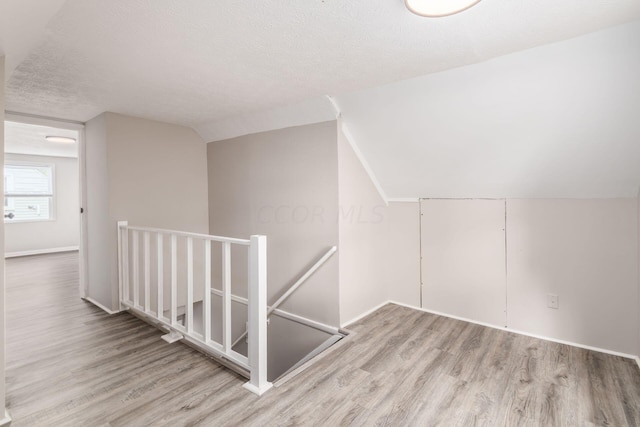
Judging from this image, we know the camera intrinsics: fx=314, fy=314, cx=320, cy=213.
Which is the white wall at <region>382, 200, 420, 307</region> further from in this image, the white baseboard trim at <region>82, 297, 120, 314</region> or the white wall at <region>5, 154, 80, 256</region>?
the white wall at <region>5, 154, 80, 256</region>

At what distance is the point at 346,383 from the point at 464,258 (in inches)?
67.4

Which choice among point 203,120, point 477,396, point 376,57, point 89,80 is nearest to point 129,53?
point 89,80

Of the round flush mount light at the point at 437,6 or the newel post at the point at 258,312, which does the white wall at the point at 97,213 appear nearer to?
the newel post at the point at 258,312

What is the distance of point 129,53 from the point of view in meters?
1.91

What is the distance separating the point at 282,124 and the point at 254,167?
662mm

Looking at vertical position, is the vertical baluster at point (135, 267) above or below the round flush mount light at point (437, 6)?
below

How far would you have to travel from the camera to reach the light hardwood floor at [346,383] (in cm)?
170

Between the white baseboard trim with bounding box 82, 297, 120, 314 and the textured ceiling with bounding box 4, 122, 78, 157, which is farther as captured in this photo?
the textured ceiling with bounding box 4, 122, 78, 157

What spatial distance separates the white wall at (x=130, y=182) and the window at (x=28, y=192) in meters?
4.26

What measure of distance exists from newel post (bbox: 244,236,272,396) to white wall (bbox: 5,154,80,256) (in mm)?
6103

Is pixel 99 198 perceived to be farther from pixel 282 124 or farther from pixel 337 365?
pixel 337 365

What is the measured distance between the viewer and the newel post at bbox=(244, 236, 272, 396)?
6.23 ft

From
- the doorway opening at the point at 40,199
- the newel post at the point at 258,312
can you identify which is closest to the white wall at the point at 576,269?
the newel post at the point at 258,312

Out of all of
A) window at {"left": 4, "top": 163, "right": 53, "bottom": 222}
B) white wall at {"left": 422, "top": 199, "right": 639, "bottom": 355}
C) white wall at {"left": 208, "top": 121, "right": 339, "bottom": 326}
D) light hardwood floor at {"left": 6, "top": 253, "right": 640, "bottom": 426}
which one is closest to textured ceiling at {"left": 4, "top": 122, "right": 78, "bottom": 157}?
window at {"left": 4, "top": 163, "right": 53, "bottom": 222}
